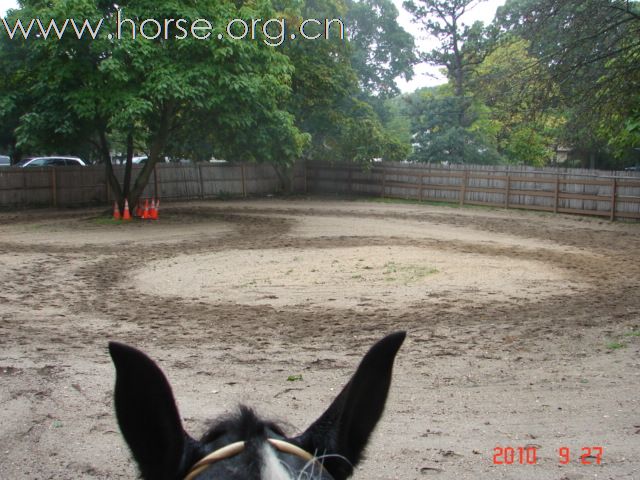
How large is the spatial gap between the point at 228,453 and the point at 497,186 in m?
24.3

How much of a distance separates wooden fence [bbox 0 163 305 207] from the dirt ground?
25.6 feet

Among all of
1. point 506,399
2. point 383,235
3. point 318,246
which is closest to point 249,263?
point 318,246

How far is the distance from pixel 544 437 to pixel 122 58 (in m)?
14.7

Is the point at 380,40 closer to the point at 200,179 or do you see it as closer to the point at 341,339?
the point at 200,179

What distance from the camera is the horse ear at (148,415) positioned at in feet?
4.31

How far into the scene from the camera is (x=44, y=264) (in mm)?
11727

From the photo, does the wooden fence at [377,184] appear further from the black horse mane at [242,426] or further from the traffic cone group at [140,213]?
the black horse mane at [242,426]

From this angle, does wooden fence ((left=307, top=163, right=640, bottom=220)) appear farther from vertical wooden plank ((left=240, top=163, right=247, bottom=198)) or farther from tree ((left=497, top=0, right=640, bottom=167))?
tree ((left=497, top=0, right=640, bottom=167))

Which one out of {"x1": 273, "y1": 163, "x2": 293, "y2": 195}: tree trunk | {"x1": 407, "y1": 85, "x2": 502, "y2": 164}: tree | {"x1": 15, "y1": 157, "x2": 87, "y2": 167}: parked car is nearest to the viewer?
{"x1": 15, "y1": 157, "x2": 87, "y2": 167}: parked car

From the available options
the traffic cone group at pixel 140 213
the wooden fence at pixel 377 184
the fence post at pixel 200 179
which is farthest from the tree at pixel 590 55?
the fence post at pixel 200 179

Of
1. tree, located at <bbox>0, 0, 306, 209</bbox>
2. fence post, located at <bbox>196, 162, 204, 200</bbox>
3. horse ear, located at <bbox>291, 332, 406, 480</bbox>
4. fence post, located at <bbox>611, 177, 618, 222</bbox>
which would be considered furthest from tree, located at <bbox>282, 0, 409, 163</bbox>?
horse ear, located at <bbox>291, 332, 406, 480</bbox>

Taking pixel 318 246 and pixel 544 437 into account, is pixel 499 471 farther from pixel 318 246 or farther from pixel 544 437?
pixel 318 246

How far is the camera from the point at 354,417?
153 centimetres

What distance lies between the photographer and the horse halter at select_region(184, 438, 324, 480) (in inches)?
53.7
